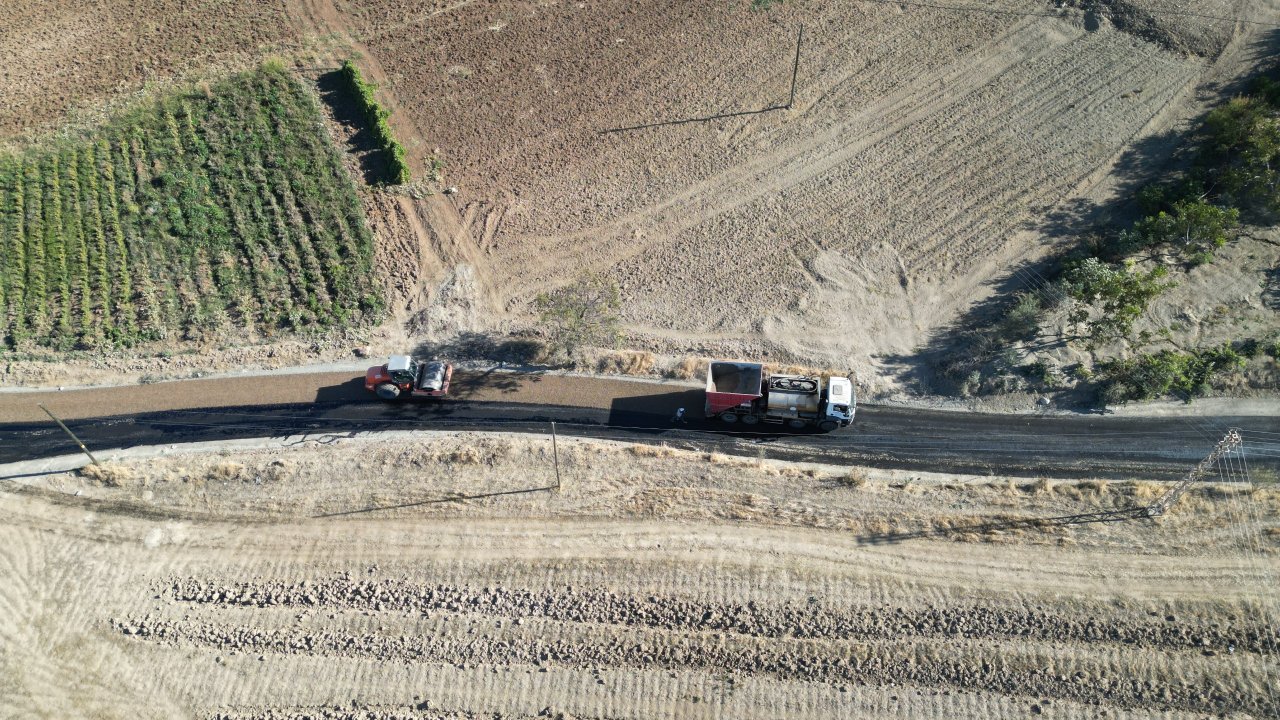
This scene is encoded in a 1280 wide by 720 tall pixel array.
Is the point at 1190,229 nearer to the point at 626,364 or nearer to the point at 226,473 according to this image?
the point at 626,364

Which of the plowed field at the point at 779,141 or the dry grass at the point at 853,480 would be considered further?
the plowed field at the point at 779,141

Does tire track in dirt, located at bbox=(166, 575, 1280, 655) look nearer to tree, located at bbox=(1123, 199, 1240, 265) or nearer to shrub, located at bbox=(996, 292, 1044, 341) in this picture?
shrub, located at bbox=(996, 292, 1044, 341)

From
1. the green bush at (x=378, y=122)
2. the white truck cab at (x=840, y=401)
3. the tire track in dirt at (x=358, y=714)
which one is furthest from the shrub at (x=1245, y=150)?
the green bush at (x=378, y=122)

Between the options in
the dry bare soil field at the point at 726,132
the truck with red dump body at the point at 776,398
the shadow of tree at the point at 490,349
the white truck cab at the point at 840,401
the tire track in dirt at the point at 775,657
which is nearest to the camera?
the tire track in dirt at the point at 775,657

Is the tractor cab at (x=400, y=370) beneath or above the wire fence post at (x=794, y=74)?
beneath

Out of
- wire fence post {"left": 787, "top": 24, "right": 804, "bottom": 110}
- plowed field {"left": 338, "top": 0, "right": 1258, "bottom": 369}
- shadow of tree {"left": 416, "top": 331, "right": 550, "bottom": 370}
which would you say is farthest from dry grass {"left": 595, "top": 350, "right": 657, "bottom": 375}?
wire fence post {"left": 787, "top": 24, "right": 804, "bottom": 110}

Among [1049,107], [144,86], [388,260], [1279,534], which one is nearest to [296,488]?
[388,260]

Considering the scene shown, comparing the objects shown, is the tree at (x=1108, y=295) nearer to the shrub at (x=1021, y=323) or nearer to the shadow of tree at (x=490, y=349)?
the shrub at (x=1021, y=323)

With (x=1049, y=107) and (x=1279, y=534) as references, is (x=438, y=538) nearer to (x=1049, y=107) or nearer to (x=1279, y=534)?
(x=1279, y=534)
